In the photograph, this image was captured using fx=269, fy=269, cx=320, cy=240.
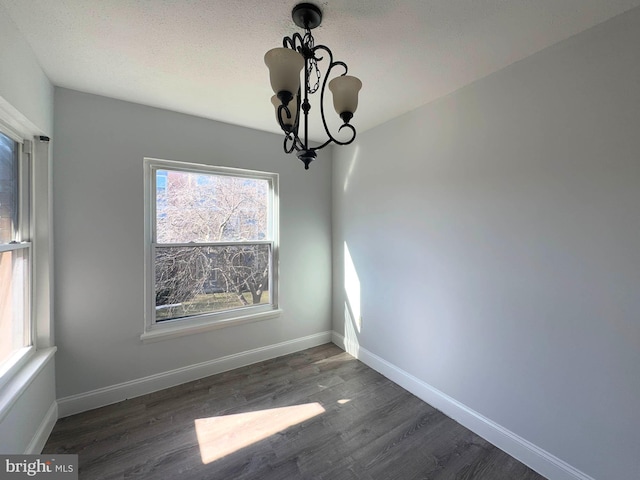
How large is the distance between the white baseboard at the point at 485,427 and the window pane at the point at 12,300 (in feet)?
8.85

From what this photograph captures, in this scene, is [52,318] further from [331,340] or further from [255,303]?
[331,340]

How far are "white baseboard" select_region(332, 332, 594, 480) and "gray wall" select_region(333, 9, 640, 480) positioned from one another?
41 mm

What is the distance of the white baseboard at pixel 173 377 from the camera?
2.05m

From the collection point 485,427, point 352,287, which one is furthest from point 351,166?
point 485,427

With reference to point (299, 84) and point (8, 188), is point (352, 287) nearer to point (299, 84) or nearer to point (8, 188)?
point (299, 84)

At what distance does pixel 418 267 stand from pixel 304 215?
140 centimetres

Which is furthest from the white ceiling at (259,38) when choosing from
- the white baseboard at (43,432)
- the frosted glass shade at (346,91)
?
the white baseboard at (43,432)

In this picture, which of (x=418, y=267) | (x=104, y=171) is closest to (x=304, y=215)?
(x=418, y=267)

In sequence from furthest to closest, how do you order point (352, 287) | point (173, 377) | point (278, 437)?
point (352, 287) < point (173, 377) < point (278, 437)

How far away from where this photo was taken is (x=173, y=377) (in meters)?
2.41

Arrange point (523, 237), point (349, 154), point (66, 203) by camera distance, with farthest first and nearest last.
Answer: point (349, 154) < point (66, 203) < point (523, 237)

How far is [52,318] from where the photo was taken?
193 cm

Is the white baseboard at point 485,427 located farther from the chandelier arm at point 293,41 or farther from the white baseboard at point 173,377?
the chandelier arm at point 293,41
